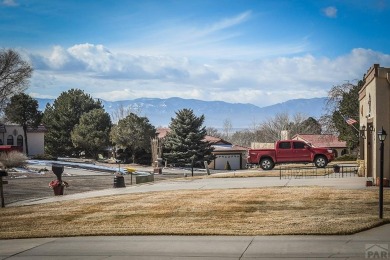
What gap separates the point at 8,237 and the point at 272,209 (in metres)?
7.85

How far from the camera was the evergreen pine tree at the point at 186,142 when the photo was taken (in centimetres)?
5594

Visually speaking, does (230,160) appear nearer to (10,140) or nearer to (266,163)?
(10,140)

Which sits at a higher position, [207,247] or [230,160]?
[207,247]

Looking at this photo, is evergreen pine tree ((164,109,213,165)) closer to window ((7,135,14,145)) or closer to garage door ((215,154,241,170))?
garage door ((215,154,241,170))

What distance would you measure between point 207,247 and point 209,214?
4450 mm

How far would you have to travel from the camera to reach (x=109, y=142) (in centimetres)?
6869

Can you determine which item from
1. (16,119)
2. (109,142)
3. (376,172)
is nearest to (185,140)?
(109,142)

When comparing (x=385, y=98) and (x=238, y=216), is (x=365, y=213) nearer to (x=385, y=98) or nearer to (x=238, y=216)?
(x=238, y=216)

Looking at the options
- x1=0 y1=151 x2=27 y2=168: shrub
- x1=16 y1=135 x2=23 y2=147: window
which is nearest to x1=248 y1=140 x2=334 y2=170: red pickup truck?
x1=0 y1=151 x2=27 y2=168: shrub

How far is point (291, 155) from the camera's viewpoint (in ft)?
105

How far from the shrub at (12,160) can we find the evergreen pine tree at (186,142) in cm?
1757

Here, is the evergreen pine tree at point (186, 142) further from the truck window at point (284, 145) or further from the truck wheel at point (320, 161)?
the truck wheel at point (320, 161)

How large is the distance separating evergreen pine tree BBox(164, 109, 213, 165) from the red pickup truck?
2354 centimetres

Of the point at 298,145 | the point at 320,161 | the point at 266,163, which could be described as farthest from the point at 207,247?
the point at 320,161
